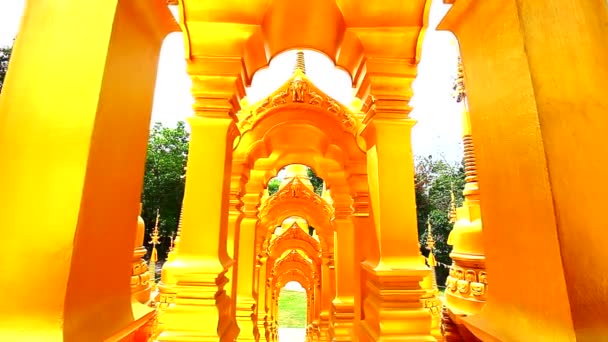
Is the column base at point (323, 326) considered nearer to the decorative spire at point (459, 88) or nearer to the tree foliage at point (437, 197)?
the decorative spire at point (459, 88)

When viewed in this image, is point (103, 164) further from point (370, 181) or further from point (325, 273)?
point (325, 273)

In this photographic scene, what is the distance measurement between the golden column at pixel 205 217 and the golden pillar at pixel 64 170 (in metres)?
1.55

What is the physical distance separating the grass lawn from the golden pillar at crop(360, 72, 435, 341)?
1715 centimetres

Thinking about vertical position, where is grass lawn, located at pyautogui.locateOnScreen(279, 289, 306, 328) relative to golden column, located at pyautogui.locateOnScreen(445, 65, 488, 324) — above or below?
below

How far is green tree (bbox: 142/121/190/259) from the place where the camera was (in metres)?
25.0

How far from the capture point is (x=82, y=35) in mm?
1243

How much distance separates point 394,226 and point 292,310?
2171cm

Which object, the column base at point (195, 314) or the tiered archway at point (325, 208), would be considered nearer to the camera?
the column base at point (195, 314)

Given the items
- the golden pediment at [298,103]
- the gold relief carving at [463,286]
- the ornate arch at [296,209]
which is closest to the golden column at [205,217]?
the golden pediment at [298,103]

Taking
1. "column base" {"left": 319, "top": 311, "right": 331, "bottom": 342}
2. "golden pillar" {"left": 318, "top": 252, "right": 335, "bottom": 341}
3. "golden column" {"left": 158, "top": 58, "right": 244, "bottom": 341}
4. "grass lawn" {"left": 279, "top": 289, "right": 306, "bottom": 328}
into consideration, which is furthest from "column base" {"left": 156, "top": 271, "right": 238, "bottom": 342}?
"grass lawn" {"left": 279, "top": 289, "right": 306, "bottom": 328}

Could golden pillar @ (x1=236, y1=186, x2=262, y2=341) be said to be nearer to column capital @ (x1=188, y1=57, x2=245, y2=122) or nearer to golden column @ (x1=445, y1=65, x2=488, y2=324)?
column capital @ (x1=188, y1=57, x2=245, y2=122)

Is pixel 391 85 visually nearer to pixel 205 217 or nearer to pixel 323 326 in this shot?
pixel 205 217

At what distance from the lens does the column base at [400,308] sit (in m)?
2.87

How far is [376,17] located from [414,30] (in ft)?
1.33
